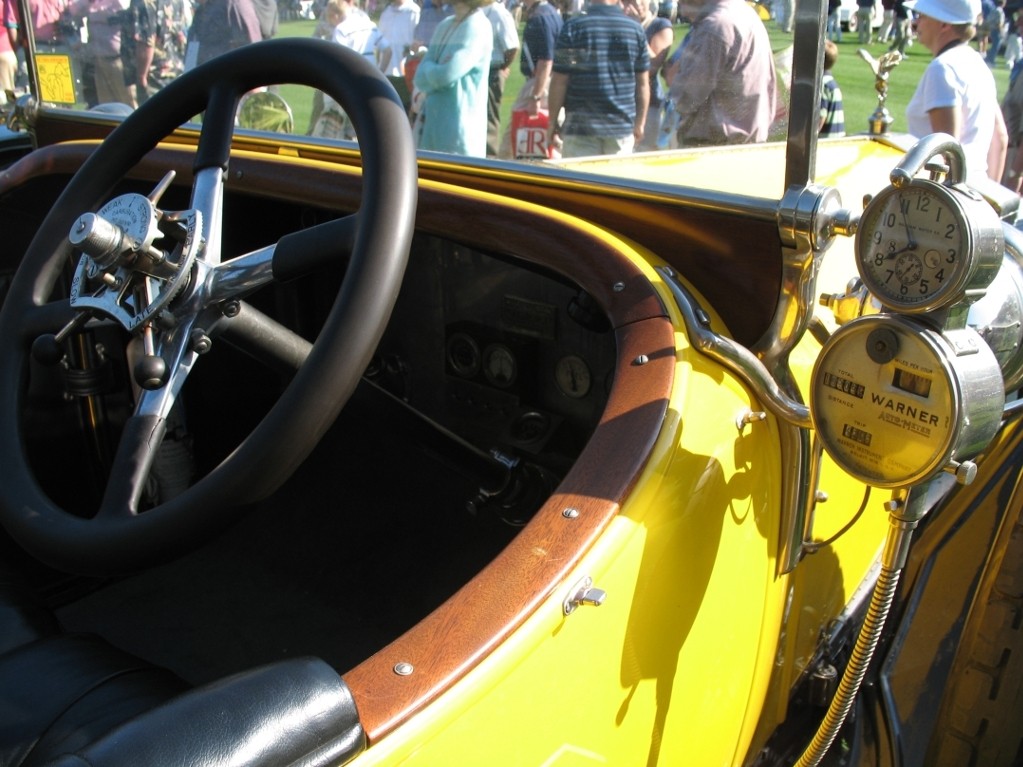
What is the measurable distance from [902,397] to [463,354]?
1.07 m

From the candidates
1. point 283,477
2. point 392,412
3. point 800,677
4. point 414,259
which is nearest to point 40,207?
point 414,259

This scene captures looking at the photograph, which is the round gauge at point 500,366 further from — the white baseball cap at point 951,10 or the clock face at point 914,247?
the white baseball cap at point 951,10

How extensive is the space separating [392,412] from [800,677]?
83 centimetres

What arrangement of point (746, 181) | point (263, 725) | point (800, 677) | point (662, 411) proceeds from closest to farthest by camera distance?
1. point (263, 725)
2. point (662, 411)
3. point (746, 181)
4. point (800, 677)

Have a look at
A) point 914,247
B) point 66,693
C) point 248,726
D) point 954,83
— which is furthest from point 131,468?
point 954,83

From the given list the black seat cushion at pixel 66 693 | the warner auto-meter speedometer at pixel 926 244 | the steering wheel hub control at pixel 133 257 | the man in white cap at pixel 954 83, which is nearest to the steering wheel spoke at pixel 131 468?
the steering wheel hub control at pixel 133 257

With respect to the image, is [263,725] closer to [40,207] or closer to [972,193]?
[972,193]

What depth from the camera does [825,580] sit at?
1.48 m

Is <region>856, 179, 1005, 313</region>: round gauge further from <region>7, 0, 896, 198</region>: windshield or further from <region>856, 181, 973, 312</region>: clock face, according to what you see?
<region>7, 0, 896, 198</region>: windshield

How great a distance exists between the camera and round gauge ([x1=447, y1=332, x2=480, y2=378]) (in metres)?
1.93

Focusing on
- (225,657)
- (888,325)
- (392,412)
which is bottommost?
(225,657)

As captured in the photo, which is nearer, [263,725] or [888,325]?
[263,725]

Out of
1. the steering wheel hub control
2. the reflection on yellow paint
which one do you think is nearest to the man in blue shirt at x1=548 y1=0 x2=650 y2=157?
the steering wheel hub control

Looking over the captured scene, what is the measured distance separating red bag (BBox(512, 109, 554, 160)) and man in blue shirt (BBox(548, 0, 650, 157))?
16 mm
